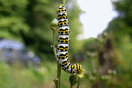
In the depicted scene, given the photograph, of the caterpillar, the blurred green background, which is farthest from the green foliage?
the caterpillar

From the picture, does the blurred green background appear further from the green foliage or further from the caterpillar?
the caterpillar

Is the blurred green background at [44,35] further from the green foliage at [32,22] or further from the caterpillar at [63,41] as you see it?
the caterpillar at [63,41]

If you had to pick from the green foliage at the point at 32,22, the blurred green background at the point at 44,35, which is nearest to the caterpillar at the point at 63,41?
→ the blurred green background at the point at 44,35

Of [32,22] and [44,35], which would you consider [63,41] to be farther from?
[32,22]

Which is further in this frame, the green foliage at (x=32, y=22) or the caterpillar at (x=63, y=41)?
the green foliage at (x=32, y=22)

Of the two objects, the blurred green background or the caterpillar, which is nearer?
the caterpillar

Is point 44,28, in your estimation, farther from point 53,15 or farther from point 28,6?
point 28,6

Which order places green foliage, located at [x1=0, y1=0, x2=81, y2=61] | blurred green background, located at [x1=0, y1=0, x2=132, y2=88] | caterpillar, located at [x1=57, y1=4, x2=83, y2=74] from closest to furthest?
caterpillar, located at [x1=57, y1=4, x2=83, y2=74] → blurred green background, located at [x1=0, y1=0, x2=132, y2=88] → green foliage, located at [x1=0, y1=0, x2=81, y2=61]

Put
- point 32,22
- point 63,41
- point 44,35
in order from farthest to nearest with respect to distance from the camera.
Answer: point 32,22
point 44,35
point 63,41

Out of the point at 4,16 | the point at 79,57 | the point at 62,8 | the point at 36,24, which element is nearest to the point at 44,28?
the point at 36,24

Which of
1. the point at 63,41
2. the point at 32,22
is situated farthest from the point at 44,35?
the point at 63,41

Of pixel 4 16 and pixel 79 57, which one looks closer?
pixel 4 16
